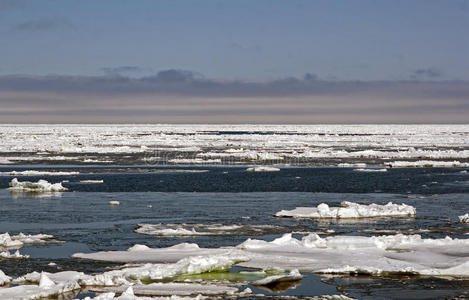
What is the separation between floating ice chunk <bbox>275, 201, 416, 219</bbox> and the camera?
23172 mm

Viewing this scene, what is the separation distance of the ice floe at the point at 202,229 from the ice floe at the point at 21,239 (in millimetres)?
2584

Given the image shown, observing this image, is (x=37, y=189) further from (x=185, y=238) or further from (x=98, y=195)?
(x=185, y=238)

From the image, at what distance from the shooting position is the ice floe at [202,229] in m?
20.1

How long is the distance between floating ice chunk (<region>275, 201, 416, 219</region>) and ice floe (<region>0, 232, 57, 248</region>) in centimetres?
758

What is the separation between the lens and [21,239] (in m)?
18.7

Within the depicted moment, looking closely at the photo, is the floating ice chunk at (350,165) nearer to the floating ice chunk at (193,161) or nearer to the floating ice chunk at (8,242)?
the floating ice chunk at (193,161)

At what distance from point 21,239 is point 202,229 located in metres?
4.88

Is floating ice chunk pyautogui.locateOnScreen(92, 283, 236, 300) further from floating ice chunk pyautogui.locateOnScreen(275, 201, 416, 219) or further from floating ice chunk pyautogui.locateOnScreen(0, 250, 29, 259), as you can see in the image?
floating ice chunk pyautogui.locateOnScreen(275, 201, 416, 219)

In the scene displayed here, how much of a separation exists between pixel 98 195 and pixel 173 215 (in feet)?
21.4

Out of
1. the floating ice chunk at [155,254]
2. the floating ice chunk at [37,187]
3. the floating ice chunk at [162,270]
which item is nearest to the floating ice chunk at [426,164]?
the floating ice chunk at [37,187]

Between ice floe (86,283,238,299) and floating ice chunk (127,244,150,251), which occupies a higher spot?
floating ice chunk (127,244,150,251)

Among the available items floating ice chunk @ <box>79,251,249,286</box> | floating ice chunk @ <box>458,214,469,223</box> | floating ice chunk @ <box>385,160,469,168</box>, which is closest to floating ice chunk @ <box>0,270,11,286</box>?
floating ice chunk @ <box>79,251,249,286</box>

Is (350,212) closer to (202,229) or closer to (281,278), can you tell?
(202,229)

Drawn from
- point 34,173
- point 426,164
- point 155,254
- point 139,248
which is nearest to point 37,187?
point 34,173
